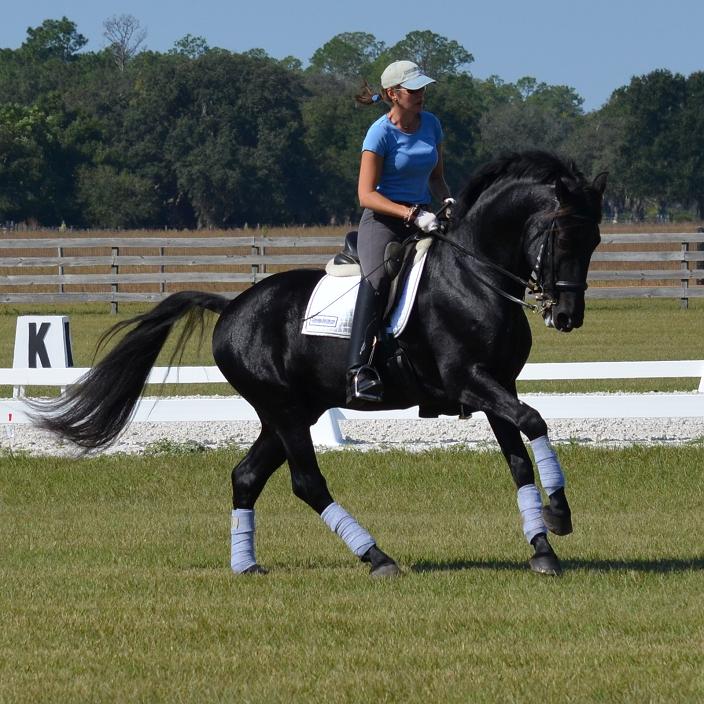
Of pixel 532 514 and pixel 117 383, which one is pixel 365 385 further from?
pixel 117 383

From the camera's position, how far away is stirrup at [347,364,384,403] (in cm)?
758

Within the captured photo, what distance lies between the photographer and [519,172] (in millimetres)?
7570

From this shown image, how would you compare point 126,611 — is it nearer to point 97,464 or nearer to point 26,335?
point 97,464

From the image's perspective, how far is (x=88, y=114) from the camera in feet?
322

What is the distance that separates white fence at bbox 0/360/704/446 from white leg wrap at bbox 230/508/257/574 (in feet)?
15.8

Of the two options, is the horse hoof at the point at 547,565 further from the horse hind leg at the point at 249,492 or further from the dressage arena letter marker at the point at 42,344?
Result: the dressage arena letter marker at the point at 42,344

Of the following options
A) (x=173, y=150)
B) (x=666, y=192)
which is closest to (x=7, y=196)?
(x=173, y=150)

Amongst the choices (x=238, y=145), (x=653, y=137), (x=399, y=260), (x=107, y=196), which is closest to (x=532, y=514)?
(x=399, y=260)

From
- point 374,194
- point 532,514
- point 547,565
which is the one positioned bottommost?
point 547,565

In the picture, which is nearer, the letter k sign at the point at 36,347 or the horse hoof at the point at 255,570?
the horse hoof at the point at 255,570

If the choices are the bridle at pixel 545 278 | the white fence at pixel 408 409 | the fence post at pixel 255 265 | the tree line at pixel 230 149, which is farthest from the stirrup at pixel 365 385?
the tree line at pixel 230 149

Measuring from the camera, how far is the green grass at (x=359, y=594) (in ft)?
17.8

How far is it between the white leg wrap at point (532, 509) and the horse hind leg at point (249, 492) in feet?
4.78

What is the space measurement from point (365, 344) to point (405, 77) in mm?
1393
